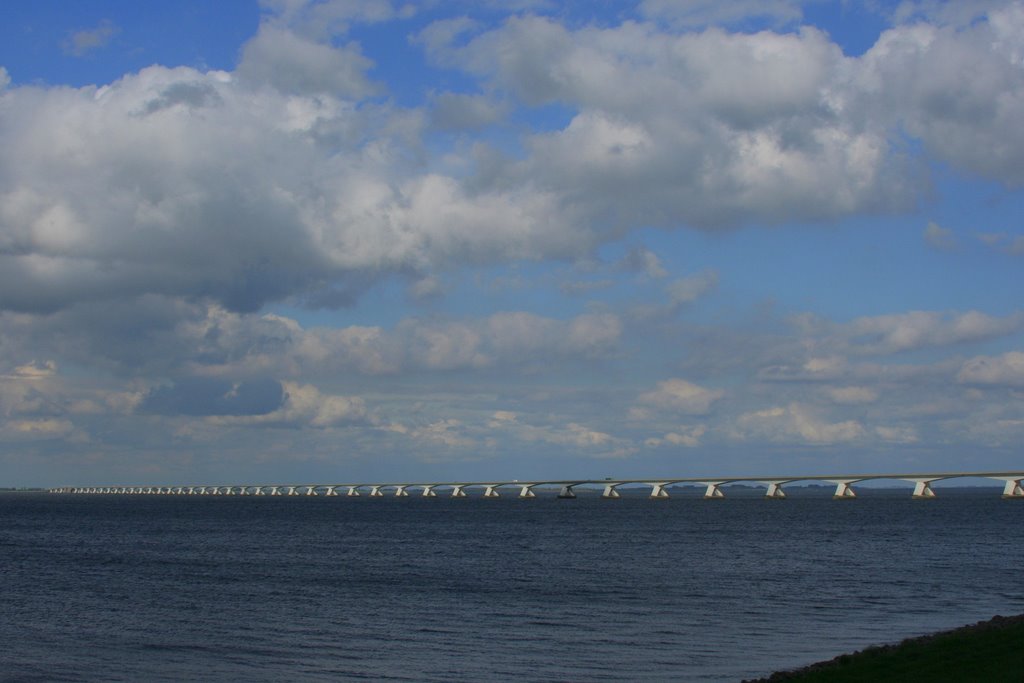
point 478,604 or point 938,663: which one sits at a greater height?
point 938,663

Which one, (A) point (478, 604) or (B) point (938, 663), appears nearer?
(B) point (938, 663)

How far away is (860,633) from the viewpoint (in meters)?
39.1

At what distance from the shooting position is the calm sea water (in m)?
34.1

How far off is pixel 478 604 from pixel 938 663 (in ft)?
87.9

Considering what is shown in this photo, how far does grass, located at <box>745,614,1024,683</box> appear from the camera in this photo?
2348 cm

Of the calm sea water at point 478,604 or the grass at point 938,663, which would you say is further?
the calm sea water at point 478,604

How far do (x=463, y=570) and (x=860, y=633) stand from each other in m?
32.4

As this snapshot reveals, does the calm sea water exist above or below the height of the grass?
below

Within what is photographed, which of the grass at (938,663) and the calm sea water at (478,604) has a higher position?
the grass at (938,663)

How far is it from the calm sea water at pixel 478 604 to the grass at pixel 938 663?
147 inches

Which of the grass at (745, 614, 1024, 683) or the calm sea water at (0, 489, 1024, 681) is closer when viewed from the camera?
the grass at (745, 614, 1024, 683)

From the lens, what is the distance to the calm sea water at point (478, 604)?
3412cm

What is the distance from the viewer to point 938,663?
25547 mm

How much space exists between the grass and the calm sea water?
3729 mm
